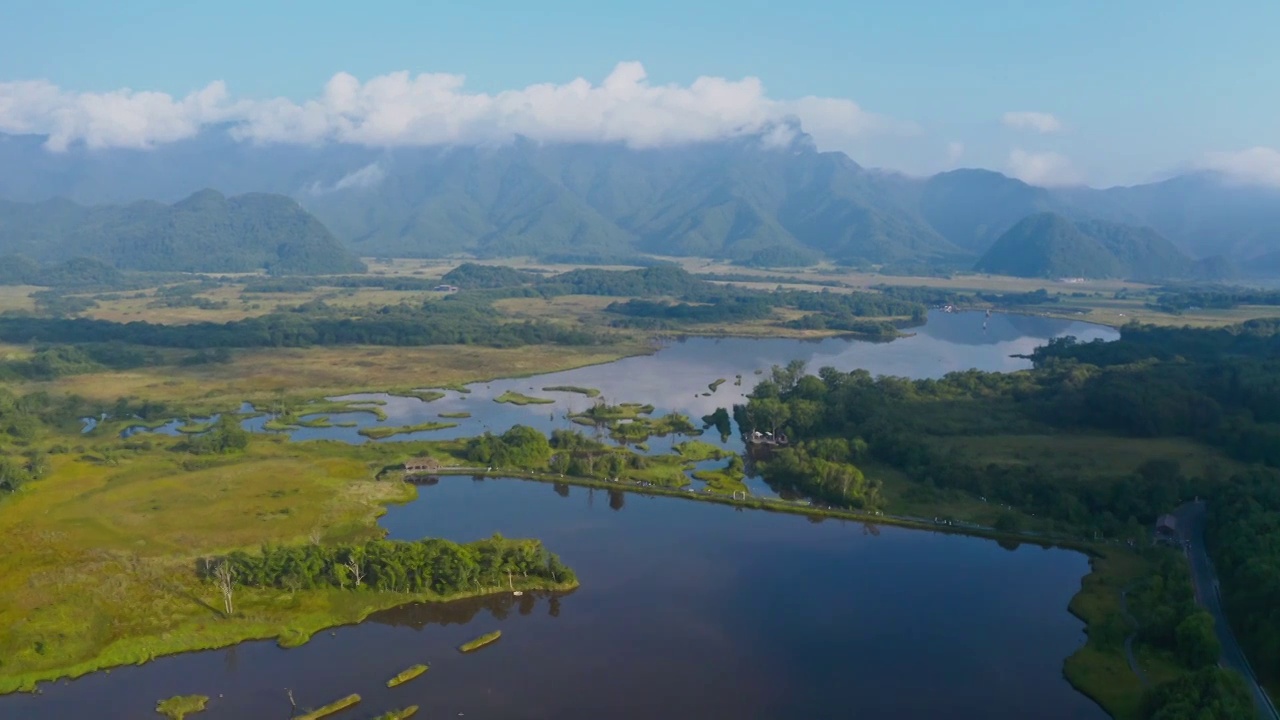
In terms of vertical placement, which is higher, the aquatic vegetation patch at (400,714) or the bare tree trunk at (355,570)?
the bare tree trunk at (355,570)

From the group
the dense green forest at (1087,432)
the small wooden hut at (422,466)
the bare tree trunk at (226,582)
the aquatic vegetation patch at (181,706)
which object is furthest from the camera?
the small wooden hut at (422,466)

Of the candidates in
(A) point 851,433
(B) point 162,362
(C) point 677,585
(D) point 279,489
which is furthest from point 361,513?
(B) point 162,362

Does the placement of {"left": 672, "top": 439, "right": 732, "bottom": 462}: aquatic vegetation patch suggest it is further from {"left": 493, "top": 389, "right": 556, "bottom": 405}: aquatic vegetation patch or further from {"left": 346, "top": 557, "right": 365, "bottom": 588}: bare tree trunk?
{"left": 346, "top": 557, "right": 365, "bottom": 588}: bare tree trunk

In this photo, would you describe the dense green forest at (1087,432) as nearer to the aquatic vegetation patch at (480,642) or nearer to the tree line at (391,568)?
the tree line at (391,568)

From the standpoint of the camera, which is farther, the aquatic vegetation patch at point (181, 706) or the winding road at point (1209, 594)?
the winding road at point (1209, 594)

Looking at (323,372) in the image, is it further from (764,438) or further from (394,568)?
(394,568)

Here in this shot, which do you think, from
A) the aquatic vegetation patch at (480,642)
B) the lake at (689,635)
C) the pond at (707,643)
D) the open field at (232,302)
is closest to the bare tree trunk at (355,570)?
the lake at (689,635)
